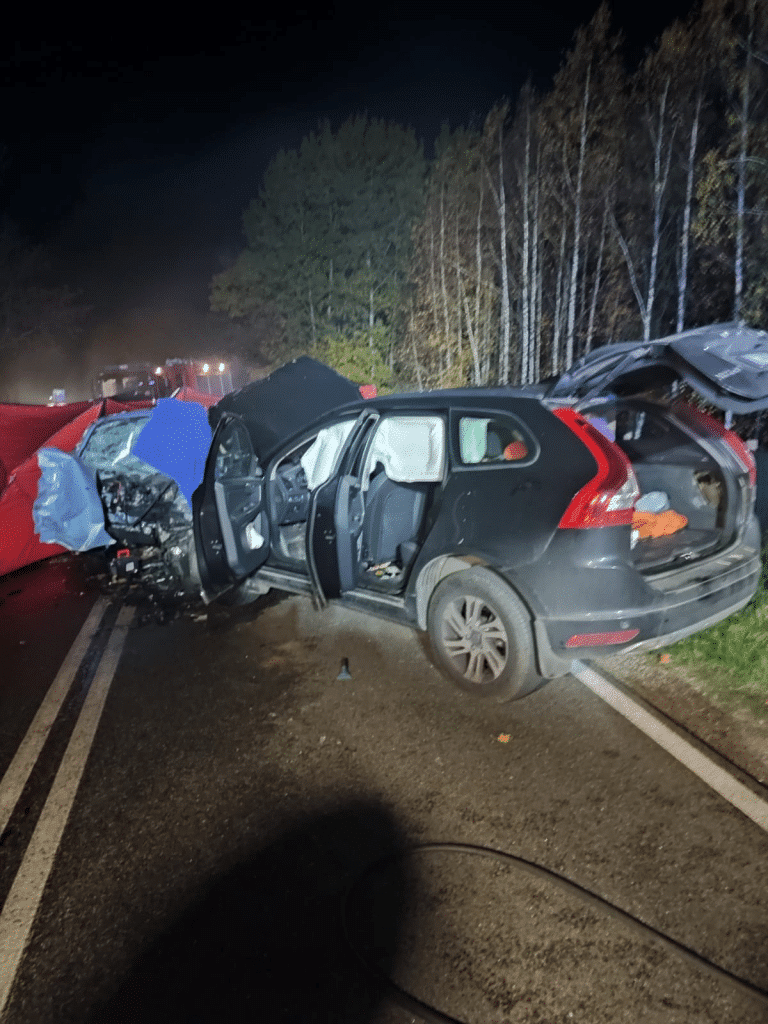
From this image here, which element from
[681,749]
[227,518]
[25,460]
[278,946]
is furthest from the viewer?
[25,460]

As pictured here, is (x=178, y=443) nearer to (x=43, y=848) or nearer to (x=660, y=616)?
(x=43, y=848)

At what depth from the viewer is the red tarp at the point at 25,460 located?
25.0 feet

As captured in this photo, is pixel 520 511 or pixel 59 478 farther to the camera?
pixel 59 478

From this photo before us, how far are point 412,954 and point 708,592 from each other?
248cm

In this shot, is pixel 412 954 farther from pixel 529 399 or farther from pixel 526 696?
pixel 529 399

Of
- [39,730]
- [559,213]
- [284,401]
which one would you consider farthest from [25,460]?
[559,213]

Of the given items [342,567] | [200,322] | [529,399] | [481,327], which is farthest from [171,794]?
[200,322]

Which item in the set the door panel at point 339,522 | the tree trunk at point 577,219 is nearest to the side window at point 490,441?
the door panel at point 339,522

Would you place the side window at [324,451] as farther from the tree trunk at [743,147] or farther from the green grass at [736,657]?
the tree trunk at [743,147]

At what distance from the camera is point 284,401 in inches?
247

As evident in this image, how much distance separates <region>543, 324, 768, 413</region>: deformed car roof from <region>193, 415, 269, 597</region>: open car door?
100.0 inches

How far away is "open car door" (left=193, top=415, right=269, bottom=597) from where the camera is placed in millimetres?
5301

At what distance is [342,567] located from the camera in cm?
456

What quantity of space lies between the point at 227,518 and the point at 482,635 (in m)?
2.46
